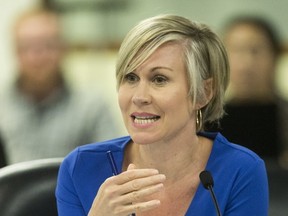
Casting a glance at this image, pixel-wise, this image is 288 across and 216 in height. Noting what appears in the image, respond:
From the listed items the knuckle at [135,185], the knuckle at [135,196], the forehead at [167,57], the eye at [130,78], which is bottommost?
the knuckle at [135,196]

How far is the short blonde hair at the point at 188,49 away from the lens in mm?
2150

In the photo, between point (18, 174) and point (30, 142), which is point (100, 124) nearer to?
point (30, 142)

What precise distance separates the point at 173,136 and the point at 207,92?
169 mm

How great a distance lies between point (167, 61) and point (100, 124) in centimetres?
151

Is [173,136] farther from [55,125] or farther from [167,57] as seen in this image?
[55,125]

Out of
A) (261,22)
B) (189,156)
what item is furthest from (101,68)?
(189,156)

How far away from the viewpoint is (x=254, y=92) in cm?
381

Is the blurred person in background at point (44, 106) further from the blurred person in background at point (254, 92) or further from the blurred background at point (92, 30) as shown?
the blurred background at point (92, 30)

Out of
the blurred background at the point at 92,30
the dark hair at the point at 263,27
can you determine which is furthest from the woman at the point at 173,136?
the blurred background at the point at 92,30

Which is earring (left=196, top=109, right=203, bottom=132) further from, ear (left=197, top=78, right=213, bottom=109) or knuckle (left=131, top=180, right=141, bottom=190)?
knuckle (left=131, top=180, right=141, bottom=190)

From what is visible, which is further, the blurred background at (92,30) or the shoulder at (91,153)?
the blurred background at (92,30)

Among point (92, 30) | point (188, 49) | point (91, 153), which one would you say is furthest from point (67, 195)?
point (92, 30)

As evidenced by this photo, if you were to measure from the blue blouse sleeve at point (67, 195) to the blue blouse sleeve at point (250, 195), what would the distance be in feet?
1.39

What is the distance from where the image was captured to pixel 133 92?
85.0 inches
